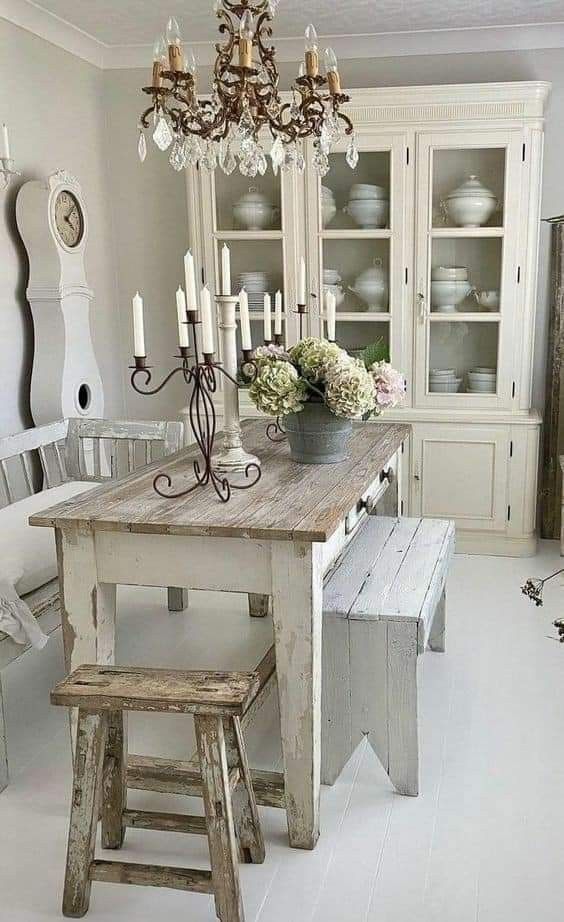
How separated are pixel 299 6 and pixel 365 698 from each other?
292cm

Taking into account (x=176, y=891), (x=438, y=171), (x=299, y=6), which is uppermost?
(x=299, y=6)

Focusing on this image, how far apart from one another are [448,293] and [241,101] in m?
1.98

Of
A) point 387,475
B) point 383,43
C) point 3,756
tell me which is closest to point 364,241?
point 383,43

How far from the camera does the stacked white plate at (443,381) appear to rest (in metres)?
4.20

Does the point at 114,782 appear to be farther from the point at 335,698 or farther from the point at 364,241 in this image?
the point at 364,241

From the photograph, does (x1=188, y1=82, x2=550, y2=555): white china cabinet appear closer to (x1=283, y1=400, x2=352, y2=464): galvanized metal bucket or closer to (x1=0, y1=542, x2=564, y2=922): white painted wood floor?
(x1=0, y1=542, x2=564, y2=922): white painted wood floor

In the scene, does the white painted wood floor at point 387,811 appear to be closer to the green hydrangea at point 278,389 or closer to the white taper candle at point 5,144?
the green hydrangea at point 278,389

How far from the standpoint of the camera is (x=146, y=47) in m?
4.36

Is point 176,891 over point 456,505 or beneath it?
beneath

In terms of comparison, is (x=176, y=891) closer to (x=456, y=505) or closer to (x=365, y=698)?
(x=365, y=698)

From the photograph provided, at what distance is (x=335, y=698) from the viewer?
2.33m

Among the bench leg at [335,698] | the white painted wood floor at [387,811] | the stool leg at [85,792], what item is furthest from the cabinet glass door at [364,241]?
the stool leg at [85,792]

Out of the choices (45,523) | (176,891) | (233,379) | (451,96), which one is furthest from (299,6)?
(176,891)

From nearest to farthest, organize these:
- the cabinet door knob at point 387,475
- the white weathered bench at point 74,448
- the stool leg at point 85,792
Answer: the stool leg at point 85,792
the cabinet door knob at point 387,475
the white weathered bench at point 74,448
